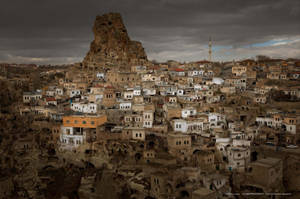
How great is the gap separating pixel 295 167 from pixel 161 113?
18.0 meters

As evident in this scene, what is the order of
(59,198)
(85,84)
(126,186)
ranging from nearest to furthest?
(126,186) < (59,198) < (85,84)

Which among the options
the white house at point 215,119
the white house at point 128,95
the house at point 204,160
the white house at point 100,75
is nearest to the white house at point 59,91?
the white house at point 100,75

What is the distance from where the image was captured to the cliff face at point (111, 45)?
65188 millimetres

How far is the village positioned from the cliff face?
14.2 meters

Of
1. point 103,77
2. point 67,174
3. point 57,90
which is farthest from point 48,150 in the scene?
point 103,77

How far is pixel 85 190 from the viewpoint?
99.3 feet

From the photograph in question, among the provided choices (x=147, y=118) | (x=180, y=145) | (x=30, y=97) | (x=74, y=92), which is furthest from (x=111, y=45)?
(x=180, y=145)

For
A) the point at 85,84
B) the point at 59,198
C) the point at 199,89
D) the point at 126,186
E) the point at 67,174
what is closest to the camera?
the point at 126,186

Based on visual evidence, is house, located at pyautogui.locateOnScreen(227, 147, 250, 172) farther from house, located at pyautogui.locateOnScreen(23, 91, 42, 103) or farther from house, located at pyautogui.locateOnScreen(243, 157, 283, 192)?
house, located at pyautogui.locateOnScreen(23, 91, 42, 103)

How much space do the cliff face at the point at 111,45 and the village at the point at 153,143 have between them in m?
14.2

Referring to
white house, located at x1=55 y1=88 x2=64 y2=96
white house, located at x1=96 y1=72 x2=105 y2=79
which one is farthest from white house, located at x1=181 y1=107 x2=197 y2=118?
white house, located at x1=96 y1=72 x2=105 y2=79

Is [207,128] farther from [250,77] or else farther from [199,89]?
[250,77]

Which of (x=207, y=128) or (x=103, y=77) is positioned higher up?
(x=103, y=77)

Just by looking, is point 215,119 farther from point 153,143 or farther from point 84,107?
point 84,107
